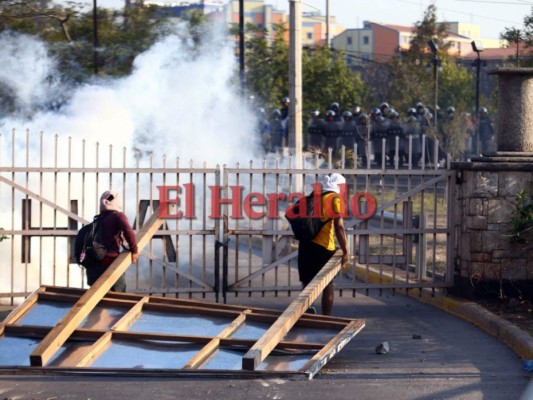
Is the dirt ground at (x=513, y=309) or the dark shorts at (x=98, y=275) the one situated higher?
the dark shorts at (x=98, y=275)

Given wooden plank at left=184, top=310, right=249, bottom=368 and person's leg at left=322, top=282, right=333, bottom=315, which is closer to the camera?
wooden plank at left=184, top=310, right=249, bottom=368

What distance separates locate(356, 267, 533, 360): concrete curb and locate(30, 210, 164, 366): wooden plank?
11.0 ft

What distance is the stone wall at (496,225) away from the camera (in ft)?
35.9

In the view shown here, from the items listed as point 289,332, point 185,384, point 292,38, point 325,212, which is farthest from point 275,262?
point 292,38

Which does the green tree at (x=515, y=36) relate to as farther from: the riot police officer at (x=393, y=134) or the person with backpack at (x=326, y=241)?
the person with backpack at (x=326, y=241)

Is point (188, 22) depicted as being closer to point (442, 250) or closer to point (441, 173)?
point (442, 250)

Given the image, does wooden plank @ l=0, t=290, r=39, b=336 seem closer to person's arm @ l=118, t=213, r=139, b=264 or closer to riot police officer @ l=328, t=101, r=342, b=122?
person's arm @ l=118, t=213, r=139, b=264

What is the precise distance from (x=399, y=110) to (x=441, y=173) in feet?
108

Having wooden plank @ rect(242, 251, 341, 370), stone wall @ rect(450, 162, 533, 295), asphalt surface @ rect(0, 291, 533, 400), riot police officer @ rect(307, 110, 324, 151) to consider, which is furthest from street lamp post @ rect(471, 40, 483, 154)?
wooden plank @ rect(242, 251, 341, 370)

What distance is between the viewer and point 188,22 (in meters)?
29.1

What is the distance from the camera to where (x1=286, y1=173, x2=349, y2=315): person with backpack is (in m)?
9.70

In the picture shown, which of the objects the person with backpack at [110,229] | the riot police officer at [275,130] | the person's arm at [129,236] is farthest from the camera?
the riot police officer at [275,130]

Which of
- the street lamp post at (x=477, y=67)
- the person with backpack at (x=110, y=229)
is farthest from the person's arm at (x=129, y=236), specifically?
the street lamp post at (x=477, y=67)

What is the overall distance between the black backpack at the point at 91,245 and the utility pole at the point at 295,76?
33.6 feet
